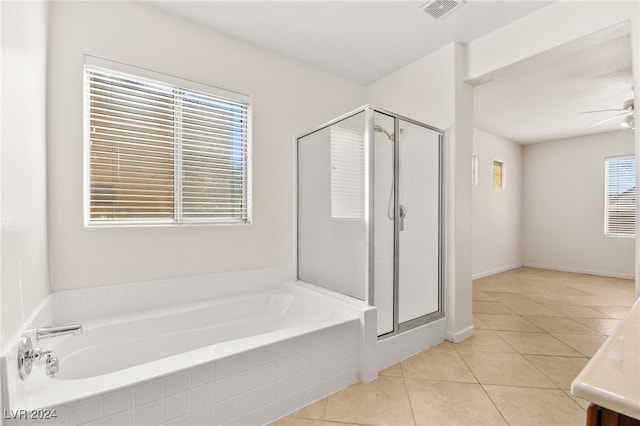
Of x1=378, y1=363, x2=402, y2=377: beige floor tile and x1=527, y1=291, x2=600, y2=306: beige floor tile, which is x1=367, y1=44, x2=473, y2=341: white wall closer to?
x1=378, y1=363, x2=402, y2=377: beige floor tile

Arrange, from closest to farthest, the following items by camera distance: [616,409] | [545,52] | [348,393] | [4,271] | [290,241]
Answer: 1. [616,409]
2. [4,271]
3. [348,393]
4. [545,52]
5. [290,241]

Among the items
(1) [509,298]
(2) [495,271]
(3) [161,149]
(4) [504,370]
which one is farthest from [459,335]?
(2) [495,271]

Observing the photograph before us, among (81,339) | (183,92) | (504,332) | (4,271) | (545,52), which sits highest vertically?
(545,52)

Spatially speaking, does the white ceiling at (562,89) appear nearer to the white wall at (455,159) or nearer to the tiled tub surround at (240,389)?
the white wall at (455,159)

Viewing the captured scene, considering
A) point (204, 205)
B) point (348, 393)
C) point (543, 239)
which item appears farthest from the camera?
point (543, 239)

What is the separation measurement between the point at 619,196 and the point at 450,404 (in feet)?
18.9

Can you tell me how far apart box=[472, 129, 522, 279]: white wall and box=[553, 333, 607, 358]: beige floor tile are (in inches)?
91.5

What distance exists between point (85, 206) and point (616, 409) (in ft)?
8.31

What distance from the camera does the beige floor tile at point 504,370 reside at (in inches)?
79.4

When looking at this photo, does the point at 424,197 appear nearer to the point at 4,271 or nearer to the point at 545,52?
the point at 545,52

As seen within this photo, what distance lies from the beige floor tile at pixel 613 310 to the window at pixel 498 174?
8.29 ft

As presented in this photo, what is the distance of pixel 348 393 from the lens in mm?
1895

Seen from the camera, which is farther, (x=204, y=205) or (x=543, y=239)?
(x=543, y=239)

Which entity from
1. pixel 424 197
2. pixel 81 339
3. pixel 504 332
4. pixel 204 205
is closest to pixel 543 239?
pixel 504 332
